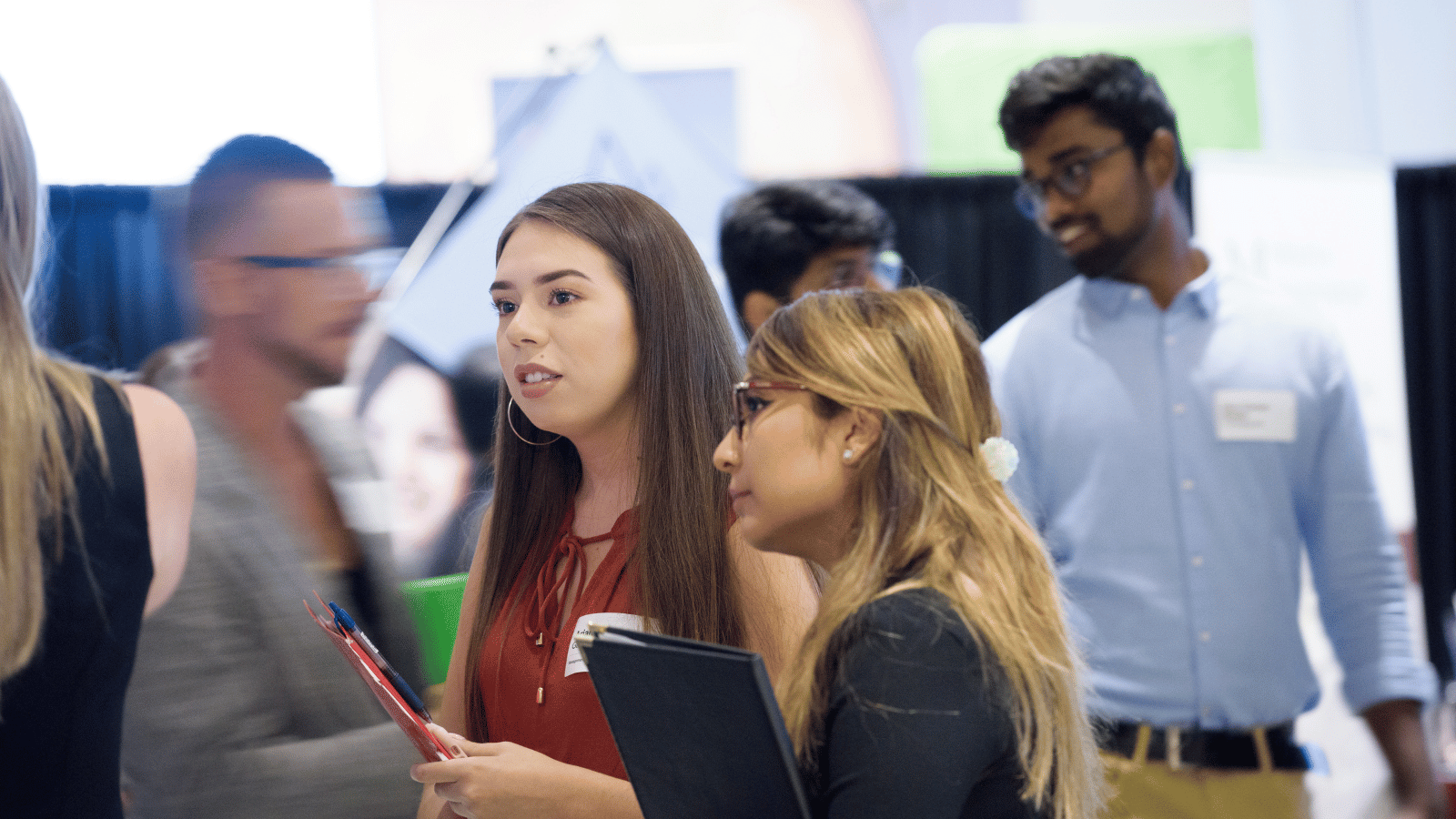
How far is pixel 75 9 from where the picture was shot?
3.95 m

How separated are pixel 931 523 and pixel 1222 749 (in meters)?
1.32

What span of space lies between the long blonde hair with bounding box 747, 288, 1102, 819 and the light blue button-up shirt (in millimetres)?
1042

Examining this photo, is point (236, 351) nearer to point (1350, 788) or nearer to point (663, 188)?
point (663, 188)

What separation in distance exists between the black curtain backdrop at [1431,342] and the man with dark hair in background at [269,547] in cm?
533

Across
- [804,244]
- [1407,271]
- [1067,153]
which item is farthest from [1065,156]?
[1407,271]

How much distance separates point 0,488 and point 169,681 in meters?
0.27

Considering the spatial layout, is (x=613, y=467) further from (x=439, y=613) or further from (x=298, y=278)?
(x=439, y=613)

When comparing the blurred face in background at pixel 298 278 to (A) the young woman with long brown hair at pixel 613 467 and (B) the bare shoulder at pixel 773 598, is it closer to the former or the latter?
(A) the young woman with long brown hair at pixel 613 467

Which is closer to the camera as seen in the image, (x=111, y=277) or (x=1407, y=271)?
(x=111, y=277)

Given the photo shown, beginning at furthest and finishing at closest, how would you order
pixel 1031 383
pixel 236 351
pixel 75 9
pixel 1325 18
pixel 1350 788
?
pixel 1325 18, pixel 1350 788, pixel 75 9, pixel 1031 383, pixel 236 351

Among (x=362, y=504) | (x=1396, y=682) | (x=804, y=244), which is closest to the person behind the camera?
(x=362, y=504)

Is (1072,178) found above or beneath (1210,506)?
above

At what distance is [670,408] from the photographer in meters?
1.42

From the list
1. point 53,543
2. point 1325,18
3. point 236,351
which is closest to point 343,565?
point 236,351
